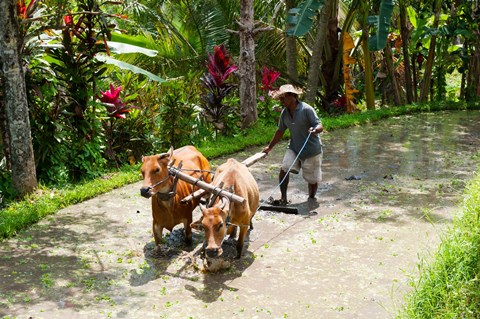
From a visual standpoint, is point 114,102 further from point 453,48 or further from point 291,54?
point 453,48

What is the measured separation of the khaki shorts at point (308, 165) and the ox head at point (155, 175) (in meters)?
2.51

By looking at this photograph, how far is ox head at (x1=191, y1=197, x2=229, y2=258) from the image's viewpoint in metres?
5.98

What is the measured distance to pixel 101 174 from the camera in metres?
10.5

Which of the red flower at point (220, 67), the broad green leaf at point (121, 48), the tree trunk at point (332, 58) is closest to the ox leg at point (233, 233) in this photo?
the broad green leaf at point (121, 48)

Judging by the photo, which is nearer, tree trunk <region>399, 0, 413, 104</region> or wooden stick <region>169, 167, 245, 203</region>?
wooden stick <region>169, 167, 245, 203</region>

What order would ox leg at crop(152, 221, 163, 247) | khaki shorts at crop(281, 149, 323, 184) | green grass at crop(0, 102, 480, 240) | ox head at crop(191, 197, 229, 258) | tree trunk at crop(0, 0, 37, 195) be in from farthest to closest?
khaki shorts at crop(281, 149, 323, 184)
tree trunk at crop(0, 0, 37, 195)
green grass at crop(0, 102, 480, 240)
ox leg at crop(152, 221, 163, 247)
ox head at crop(191, 197, 229, 258)

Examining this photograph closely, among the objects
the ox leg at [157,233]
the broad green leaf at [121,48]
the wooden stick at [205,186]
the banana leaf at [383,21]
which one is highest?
the banana leaf at [383,21]

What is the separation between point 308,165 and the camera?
8.91 m

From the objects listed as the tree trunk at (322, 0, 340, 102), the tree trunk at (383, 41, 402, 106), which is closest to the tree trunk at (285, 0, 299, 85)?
the tree trunk at (322, 0, 340, 102)

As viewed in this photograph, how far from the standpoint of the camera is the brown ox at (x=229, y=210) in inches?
239

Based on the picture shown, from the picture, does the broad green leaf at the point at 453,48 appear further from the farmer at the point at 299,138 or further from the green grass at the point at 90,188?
the farmer at the point at 299,138

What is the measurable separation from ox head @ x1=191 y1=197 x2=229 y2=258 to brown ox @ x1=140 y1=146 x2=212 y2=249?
70cm

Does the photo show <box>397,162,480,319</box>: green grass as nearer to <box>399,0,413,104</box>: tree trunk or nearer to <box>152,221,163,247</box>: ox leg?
<box>152,221,163,247</box>: ox leg

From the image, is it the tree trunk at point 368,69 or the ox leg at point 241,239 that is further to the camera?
the tree trunk at point 368,69
